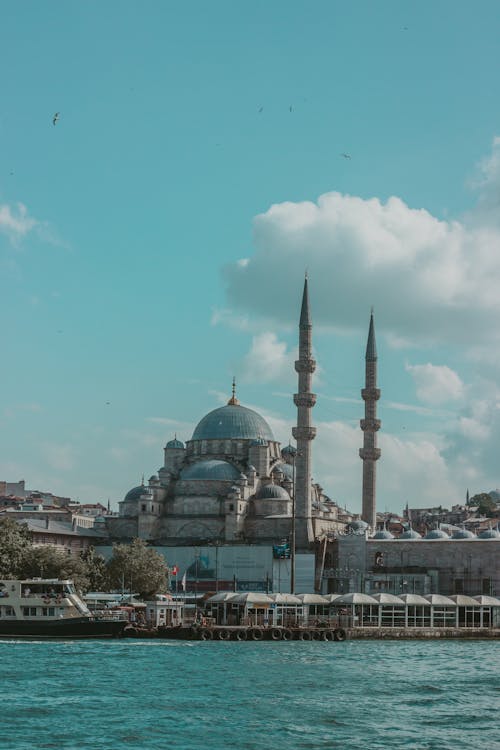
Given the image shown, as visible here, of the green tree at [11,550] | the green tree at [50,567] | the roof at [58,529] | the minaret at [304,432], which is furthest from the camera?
the roof at [58,529]

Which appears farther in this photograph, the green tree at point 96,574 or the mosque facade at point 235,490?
the mosque facade at point 235,490

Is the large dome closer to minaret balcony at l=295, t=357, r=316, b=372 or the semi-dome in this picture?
the semi-dome

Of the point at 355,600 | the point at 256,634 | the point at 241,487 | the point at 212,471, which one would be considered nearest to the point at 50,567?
the point at 355,600

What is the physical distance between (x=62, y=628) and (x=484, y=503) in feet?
331

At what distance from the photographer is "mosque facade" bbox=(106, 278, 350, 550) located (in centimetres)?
7475

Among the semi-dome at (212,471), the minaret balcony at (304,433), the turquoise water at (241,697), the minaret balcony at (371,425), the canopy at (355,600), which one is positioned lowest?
the turquoise water at (241,697)

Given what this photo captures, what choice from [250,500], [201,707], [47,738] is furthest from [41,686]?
[250,500]

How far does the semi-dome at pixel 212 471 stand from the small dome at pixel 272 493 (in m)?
2.23

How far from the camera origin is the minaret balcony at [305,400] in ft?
245

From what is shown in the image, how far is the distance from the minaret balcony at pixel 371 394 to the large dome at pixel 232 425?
8.84m

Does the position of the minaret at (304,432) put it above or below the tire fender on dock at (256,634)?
above

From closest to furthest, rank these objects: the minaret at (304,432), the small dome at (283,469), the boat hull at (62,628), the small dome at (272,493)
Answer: the boat hull at (62,628) → the minaret at (304,432) → the small dome at (272,493) → the small dome at (283,469)

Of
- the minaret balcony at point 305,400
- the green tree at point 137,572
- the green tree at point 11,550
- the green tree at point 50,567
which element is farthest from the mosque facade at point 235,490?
the green tree at point 11,550

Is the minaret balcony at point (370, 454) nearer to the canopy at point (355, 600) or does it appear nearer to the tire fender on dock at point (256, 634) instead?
the canopy at point (355, 600)
